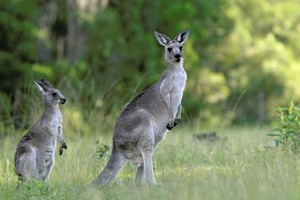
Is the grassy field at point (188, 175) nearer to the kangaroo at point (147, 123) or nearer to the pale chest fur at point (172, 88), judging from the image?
the kangaroo at point (147, 123)

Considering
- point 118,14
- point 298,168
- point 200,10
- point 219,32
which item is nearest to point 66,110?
point 298,168

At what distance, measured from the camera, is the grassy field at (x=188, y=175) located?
6.69m

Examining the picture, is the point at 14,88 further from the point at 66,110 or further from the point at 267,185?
the point at 267,185

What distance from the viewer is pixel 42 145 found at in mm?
9219

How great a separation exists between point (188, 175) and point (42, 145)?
2.09m

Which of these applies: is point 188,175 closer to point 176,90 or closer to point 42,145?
point 176,90

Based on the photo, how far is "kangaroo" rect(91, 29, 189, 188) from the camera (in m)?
8.56

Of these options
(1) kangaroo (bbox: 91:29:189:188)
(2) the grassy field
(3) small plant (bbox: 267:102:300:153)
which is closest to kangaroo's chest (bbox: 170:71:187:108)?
(1) kangaroo (bbox: 91:29:189:188)

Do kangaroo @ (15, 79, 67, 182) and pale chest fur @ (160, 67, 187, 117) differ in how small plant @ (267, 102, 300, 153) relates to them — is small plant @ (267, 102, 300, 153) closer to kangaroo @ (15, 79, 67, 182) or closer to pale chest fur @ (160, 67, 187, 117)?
pale chest fur @ (160, 67, 187, 117)

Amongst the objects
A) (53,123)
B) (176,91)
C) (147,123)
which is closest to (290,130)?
(176,91)

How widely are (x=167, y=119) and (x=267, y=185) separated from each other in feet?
8.04

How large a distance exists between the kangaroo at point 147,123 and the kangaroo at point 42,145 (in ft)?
3.04

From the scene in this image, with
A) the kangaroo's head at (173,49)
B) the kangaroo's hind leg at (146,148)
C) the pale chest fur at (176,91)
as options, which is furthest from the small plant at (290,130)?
the kangaroo's hind leg at (146,148)

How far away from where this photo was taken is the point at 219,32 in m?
33.2
